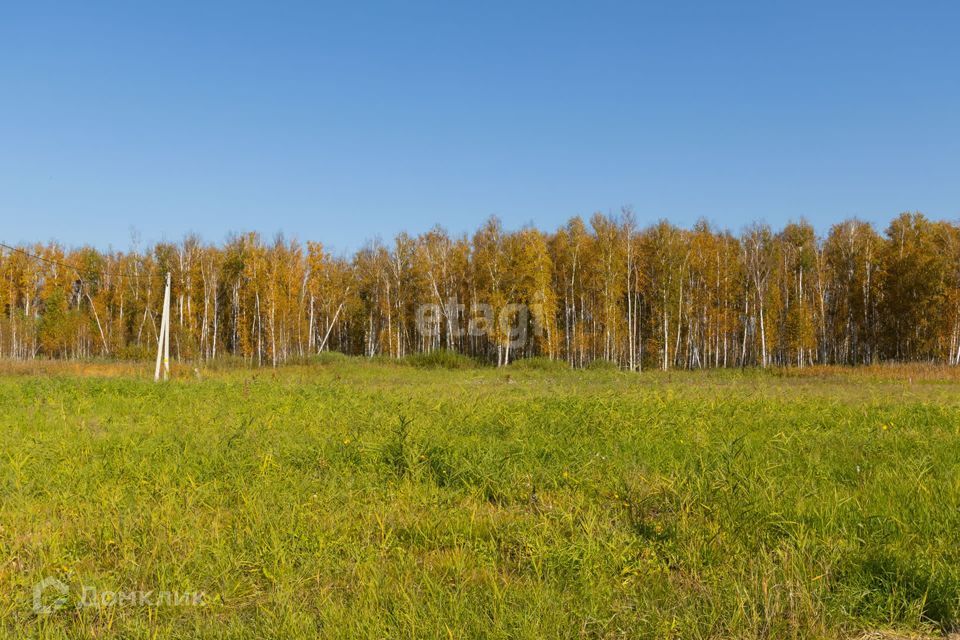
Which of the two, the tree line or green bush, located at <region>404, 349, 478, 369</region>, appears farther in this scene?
the tree line

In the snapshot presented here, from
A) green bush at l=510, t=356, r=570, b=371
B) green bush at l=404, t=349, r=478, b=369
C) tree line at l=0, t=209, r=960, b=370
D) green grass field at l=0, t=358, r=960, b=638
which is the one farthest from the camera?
tree line at l=0, t=209, r=960, b=370

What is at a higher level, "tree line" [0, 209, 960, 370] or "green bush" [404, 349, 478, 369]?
"tree line" [0, 209, 960, 370]

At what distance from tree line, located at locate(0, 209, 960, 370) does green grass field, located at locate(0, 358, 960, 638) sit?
31.3 metres

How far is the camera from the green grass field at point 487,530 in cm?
340

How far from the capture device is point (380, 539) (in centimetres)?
462

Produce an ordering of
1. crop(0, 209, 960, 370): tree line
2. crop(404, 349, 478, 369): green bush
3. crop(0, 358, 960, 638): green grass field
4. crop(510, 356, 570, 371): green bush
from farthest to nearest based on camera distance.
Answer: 1. crop(0, 209, 960, 370): tree line
2. crop(404, 349, 478, 369): green bush
3. crop(510, 356, 570, 371): green bush
4. crop(0, 358, 960, 638): green grass field

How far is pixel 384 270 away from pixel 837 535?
46551 millimetres

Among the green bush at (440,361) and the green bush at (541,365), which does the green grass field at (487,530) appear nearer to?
the green bush at (541,365)

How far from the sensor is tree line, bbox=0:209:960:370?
4012cm

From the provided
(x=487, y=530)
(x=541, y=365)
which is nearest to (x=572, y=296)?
(x=541, y=365)

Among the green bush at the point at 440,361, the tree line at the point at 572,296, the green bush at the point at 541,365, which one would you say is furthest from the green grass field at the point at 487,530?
the tree line at the point at 572,296

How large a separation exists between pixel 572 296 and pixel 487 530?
37731 mm

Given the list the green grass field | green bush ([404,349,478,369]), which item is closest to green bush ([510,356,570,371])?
green bush ([404,349,478,369])

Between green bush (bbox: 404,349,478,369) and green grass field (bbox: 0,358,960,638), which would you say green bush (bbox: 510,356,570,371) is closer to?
green bush (bbox: 404,349,478,369)
